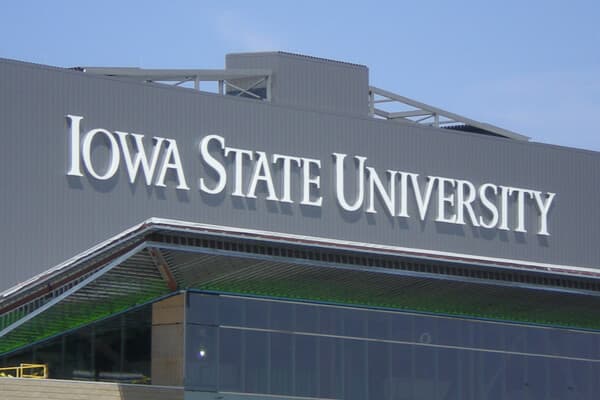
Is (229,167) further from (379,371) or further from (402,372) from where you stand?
(402,372)

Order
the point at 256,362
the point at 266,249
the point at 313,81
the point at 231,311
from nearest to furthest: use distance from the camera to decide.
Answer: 1. the point at 266,249
2. the point at 231,311
3. the point at 256,362
4. the point at 313,81

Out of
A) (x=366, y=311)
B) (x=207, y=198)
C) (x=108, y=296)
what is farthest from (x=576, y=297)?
(x=108, y=296)

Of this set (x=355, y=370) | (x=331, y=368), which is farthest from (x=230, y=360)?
(x=355, y=370)

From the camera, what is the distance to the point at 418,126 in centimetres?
6366

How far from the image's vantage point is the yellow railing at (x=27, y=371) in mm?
49731

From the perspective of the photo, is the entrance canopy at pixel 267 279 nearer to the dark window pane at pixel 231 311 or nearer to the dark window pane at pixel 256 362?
the dark window pane at pixel 231 311

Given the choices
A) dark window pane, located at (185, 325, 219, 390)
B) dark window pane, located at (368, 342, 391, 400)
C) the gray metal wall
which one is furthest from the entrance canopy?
the gray metal wall

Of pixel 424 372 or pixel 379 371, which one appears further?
pixel 424 372

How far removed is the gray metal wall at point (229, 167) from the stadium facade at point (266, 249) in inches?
2.9

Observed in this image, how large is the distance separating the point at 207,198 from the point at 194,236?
1109cm

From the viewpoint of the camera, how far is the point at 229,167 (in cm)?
5722

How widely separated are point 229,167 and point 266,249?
33.6 feet

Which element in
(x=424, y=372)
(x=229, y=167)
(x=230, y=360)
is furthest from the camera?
(x=229, y=167)

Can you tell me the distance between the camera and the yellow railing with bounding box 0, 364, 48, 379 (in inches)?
1958
